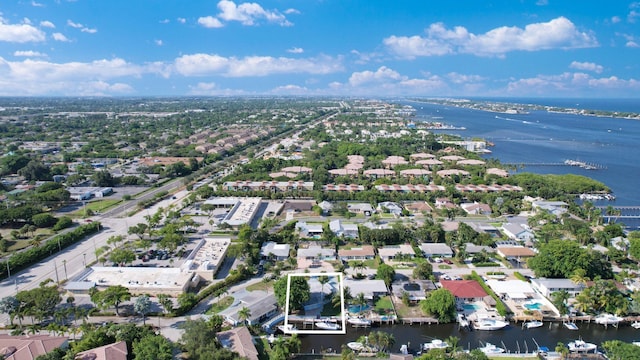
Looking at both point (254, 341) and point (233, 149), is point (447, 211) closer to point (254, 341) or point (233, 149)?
point (254, 341)

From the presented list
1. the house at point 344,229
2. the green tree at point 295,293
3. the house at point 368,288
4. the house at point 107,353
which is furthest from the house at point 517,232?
the house at point 107,353

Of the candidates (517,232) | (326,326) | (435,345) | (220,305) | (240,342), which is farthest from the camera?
(517,232)

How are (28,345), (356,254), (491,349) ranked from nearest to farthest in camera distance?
1. (28,345)
2. (491,349)
3. (356,254)

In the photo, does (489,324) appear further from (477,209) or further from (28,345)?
(28,345)

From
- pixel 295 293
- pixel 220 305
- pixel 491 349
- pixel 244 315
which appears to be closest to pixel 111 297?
pixel 220 305

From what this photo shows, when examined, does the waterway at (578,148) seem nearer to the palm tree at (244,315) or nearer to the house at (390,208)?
the house at (390,208)

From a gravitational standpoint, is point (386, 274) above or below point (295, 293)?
below
